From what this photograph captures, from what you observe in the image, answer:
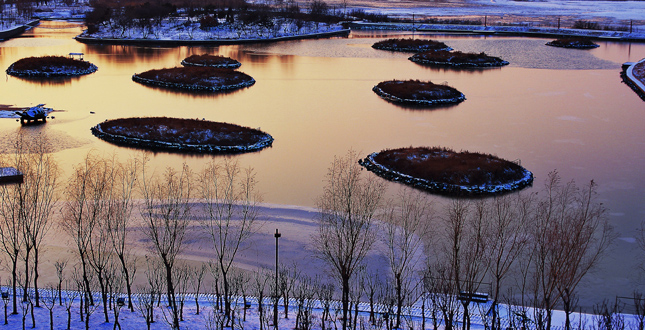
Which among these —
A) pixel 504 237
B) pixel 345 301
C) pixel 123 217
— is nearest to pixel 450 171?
pixel 504 237

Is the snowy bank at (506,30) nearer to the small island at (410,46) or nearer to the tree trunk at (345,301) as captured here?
the small island at (410,46)

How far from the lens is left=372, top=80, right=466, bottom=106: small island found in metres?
44.1

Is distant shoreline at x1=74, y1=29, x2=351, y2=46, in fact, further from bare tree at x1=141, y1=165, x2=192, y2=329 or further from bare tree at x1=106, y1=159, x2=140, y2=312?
bare tree at x1=141, y1=165, x2=192, y2=329

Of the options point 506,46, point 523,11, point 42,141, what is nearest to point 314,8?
point 506,46

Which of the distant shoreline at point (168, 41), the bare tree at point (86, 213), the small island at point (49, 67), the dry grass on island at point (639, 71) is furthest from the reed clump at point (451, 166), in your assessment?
the distant shoreline at point (168, 41)

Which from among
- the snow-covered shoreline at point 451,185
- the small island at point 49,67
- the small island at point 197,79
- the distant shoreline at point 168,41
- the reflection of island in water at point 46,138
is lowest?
the snow-covered shoreline at point 451,185

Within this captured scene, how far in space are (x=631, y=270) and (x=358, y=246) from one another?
8.39 metres

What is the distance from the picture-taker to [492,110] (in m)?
41.4

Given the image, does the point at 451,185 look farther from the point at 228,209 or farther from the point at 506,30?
the point at 506,30

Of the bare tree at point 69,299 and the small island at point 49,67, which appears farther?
the small island at point 49,67

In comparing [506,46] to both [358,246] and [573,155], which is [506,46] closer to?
[573,155]

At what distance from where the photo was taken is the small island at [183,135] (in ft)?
104

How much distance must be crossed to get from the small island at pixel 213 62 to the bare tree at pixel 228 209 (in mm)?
30769

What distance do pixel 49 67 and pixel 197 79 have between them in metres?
14.5
